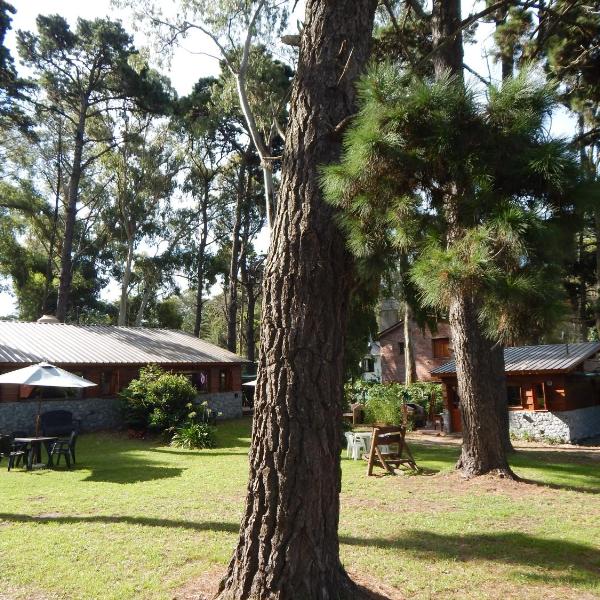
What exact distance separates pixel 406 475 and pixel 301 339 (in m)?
7.87

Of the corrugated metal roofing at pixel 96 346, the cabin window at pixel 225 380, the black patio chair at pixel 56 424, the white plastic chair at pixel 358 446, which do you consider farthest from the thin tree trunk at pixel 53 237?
the white plastic chair at pixel 358 446

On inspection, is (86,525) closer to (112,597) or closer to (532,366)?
(112,597)

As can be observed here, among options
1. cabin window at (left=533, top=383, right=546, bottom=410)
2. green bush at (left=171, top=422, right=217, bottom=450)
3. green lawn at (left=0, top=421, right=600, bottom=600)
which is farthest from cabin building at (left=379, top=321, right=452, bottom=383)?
green lawn at (left=0, top=421, right=600, bottom=600)

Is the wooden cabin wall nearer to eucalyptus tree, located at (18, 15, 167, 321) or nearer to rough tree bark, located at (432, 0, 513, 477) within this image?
rough tree bark, located at (432, 0, 513, 477)

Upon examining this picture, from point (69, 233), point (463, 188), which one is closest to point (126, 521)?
point (463, 188)

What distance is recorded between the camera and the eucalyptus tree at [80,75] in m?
24.8

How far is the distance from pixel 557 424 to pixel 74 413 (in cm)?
1633

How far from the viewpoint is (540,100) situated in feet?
10.3

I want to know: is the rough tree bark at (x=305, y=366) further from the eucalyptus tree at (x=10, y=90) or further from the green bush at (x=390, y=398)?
the eucalyptus tree at (x=10, y=90)

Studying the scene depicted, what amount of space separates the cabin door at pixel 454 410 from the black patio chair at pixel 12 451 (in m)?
14.6

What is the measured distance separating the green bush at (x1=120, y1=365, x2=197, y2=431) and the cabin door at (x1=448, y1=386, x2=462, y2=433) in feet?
32.2

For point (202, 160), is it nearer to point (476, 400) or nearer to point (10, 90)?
point (10, 90)

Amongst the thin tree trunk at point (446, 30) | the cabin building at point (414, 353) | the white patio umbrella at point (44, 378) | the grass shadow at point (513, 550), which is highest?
the thin tree trunk at point (446, 30)

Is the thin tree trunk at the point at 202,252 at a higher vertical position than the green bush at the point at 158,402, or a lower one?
higher
